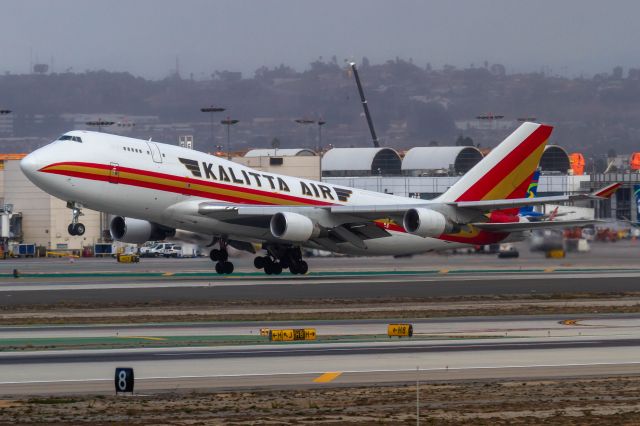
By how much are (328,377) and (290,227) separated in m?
31.9

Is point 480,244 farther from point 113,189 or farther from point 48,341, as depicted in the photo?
point 48,341

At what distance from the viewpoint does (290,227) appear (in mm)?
55312

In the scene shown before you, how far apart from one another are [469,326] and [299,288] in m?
17.0

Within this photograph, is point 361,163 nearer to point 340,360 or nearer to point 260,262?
point 260,262

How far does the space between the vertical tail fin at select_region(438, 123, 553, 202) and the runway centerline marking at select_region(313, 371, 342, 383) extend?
121 ft

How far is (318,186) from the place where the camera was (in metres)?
61.2

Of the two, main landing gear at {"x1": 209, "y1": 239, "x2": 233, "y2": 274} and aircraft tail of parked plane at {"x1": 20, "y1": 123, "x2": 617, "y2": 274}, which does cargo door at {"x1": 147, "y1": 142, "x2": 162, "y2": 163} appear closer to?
aircraft tail of parked plane at {"x1": 20, "y1": 123, "x2": 617, "y2": 274}

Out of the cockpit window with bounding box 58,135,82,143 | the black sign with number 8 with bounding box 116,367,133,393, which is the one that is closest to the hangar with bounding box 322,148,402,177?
the cockpit window with bounding box 58,135,82,143

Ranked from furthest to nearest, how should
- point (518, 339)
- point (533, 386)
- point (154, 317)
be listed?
point (154, 317) → point (518, 339) → point (533, 386)

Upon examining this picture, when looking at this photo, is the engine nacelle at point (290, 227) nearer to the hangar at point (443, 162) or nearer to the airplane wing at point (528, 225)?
the airplane wing at point (528, 225)

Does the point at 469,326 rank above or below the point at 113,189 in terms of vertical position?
below

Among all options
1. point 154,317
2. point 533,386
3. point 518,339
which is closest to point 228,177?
point 154,317

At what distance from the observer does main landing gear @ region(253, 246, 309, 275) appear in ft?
197

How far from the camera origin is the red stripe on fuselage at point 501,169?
60531mm
